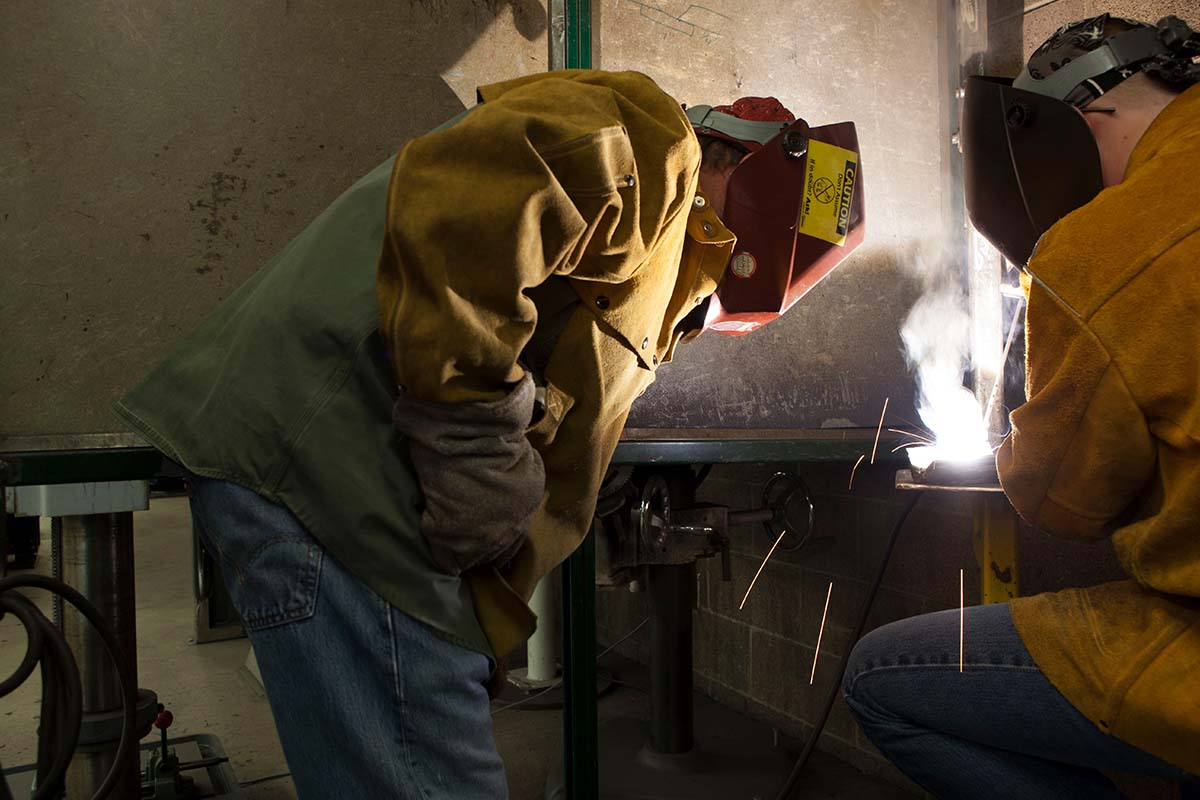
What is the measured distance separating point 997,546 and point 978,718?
63 centimetres

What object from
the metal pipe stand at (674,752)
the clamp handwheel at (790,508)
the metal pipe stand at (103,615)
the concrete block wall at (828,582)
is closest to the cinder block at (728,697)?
the concrete block wall at (828,582)

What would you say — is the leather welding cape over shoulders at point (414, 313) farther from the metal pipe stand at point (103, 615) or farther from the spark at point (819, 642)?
the spark at point (819, 642)

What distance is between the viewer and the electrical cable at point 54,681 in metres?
1.28

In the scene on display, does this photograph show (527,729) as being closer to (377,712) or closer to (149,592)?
(377,712)

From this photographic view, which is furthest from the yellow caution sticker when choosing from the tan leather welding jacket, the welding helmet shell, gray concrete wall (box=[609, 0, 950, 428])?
gray concrete wall (box=[609, 0, 950, 428])

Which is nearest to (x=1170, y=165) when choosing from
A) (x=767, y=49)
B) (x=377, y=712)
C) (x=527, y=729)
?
(x=377, y=712)

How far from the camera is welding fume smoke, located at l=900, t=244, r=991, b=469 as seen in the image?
2.23 metres

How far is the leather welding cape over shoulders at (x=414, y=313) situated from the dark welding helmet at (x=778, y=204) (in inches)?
16.4

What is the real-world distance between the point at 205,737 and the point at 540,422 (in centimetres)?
229

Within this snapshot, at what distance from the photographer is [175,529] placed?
692 cm

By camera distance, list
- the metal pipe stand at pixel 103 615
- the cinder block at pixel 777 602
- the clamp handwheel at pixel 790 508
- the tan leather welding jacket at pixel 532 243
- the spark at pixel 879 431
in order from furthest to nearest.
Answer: the cinder block at pixel 777 602 → the clamp handwheel at pixel 790 508 → the spark at pixel 879 431 → the metal pipe stand at pixel 103 615 → the tan leather welding jacket at pixel 532 243

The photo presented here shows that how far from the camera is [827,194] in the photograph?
151 cm

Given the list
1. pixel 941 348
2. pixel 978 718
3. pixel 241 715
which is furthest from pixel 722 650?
pixel 978 718

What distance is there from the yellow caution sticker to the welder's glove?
754mm
